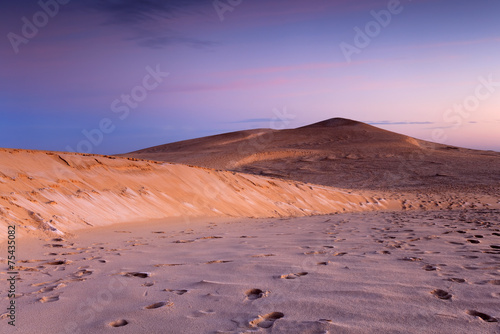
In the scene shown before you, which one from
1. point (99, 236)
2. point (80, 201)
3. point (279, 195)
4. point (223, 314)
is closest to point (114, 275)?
point (223, 314)

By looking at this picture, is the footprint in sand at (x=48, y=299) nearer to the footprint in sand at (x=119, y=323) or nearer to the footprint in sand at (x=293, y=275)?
the footprint in sand at (x=119, y=323)

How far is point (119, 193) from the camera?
705 centimetres

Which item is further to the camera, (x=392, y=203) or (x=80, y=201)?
(x=392, y=203)

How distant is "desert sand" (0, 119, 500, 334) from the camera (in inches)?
82.9

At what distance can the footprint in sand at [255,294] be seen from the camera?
2438 mm

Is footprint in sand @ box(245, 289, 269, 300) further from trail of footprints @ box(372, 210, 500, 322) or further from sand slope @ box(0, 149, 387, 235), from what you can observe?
sand slope @ box(0, 149, 387, 235)

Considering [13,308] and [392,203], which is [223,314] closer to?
[13,308]

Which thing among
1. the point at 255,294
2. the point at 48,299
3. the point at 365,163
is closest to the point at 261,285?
the point at 255,294

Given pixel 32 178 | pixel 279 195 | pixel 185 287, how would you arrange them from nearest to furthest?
pixel 185 287 < pixel 32 178 < pixel 279 195

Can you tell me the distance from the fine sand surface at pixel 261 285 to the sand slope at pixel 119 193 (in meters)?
1.01

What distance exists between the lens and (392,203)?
12.3 m

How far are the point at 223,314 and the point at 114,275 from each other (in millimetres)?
1331

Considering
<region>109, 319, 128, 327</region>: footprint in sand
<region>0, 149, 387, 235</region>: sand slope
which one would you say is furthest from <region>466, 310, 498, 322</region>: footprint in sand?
<region>0, 149, 387, 235</region>: sand slope

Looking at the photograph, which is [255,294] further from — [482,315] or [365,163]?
[365,163]
